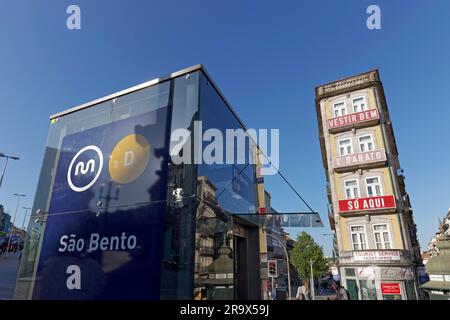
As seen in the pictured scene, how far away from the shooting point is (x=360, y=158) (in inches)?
771

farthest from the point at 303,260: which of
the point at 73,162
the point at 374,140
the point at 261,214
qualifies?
the point at 73,162

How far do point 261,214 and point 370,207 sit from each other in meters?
16.1

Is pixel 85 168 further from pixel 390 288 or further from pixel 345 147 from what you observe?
pixel 345 147

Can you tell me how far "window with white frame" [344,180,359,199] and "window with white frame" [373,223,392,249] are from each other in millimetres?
2529

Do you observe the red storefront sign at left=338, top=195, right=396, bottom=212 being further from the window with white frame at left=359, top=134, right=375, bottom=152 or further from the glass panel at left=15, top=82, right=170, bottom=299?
the glass panel at left=15, top=82, right=170, bottom=299

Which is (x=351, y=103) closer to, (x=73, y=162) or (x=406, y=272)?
(x=406, y=272)

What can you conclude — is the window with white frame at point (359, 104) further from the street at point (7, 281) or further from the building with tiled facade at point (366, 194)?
the street at point (7, 281)

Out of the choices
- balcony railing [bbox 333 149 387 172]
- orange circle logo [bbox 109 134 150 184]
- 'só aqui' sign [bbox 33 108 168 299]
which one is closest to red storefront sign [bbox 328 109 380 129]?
balcony railing [bbox 333 149 387 172]

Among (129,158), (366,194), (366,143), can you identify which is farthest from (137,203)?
(366,143)

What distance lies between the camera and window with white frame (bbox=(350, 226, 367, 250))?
1812 cm

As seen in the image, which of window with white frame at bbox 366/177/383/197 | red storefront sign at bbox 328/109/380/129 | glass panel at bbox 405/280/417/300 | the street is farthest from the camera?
red storefront sign at bbox 328/109/380/129

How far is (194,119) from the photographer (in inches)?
146

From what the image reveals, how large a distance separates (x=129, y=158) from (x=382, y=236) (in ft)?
62.9

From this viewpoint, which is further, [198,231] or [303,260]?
[303,260]
